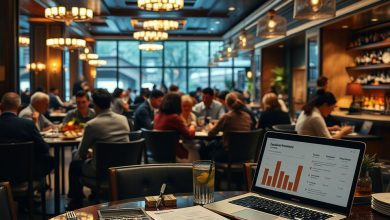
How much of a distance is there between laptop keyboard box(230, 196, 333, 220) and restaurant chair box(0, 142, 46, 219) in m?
2.41

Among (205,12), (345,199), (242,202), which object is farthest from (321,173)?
(205,12)

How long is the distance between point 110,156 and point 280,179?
2.28m

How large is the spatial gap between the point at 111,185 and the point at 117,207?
17.5 inches

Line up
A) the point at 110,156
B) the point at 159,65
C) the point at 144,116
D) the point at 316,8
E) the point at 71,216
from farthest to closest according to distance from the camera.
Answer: the point at 159,65, the point at 144,116, the point at 316,8, the point at 110,156, the point at 71,216

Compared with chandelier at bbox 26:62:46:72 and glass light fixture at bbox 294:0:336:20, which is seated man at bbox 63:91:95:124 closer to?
glass light fixture at bbox 294:0:336:20

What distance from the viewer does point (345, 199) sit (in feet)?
5.65

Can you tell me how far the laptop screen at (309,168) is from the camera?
1746 mm

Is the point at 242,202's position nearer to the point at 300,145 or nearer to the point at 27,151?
the point at 300,145

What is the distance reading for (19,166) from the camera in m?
3.83

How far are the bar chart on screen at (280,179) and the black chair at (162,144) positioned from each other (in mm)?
2886

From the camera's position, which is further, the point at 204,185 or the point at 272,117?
the point at 272,117

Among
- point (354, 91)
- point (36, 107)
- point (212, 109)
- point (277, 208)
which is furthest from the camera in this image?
point (354, 91)

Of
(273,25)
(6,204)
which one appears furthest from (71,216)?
(273,25)

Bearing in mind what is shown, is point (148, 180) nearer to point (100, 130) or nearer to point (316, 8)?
point (100, 130)
